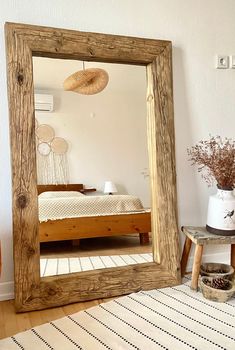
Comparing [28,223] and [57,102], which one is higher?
[57,102]

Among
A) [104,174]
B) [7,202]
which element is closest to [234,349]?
[104,174]

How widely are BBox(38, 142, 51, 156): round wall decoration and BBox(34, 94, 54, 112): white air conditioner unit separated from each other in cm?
20

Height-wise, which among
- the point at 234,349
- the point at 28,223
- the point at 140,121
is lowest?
the point at 234,349

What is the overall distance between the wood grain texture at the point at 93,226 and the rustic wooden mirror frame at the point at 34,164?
0.09m

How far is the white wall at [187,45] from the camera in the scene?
1.83m

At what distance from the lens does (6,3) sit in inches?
66.6

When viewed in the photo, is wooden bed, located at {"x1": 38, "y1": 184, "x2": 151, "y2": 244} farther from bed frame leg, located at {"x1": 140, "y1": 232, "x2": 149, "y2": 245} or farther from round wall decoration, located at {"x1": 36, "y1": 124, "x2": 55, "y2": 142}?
round wall decoration, located at {"x1": 36, "y1": 124, "x2": 55, "y2": 142}

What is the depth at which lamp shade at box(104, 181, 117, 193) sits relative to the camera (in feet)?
6.28

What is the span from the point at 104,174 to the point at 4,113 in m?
0.67

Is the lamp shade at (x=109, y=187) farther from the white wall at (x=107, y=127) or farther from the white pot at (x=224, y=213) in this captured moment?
the white pot at (x=224, y=213)

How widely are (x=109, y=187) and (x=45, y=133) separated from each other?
1.66 feet

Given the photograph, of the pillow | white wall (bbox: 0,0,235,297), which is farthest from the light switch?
the pillow

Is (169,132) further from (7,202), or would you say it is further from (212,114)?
(7,202)

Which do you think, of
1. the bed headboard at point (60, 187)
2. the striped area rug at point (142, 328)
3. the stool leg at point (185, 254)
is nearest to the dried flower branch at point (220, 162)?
the stool leg at point (185, 254)
